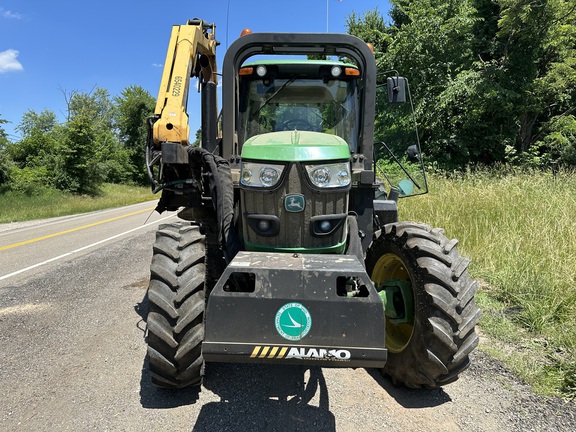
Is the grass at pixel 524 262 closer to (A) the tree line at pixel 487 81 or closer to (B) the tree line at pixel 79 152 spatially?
(A) the tree line at pixel 487 81

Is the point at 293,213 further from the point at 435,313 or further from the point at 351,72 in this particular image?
the point at 351,72

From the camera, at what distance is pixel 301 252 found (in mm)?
2809

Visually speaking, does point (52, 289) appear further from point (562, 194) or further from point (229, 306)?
point (562, 194)

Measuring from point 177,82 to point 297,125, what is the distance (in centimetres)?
233

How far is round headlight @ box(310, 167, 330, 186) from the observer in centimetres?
263

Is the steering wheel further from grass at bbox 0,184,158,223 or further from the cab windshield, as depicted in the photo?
grass at bbox 0,184,158,223

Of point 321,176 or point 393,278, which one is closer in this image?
point 321,176

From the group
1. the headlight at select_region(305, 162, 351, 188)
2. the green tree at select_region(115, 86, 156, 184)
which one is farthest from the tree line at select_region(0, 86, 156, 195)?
the headlight at select_region(305, 162, 351, 188)

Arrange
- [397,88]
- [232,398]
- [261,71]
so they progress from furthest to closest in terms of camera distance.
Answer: [397,88]
[261,71]
[232,398]

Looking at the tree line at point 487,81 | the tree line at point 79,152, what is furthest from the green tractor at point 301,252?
the tree line at point 79,152

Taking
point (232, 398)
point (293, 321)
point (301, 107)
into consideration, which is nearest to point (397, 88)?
point (301, 107)

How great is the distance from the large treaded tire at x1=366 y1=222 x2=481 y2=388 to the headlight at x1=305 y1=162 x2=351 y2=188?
68 cm

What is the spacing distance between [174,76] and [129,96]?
42557mm

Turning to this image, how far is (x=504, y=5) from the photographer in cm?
1182
